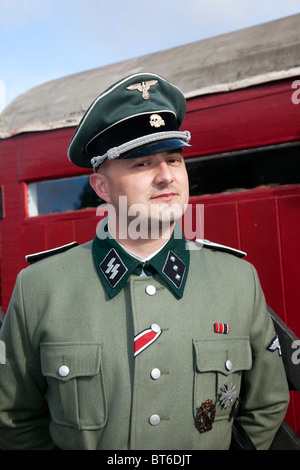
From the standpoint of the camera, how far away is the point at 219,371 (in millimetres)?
1367

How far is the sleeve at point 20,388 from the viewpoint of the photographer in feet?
4.66

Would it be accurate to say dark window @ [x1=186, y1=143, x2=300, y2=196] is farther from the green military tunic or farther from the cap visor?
the cap visor

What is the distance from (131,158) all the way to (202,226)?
3.93ft

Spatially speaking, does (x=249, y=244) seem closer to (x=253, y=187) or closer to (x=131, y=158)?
(x=253, y=187)

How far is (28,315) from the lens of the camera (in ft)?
4.62

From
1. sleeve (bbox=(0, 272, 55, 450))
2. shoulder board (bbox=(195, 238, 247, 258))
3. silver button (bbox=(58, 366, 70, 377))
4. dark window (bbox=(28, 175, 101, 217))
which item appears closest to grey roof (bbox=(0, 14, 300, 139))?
dark window (bbox=(28, 175, 101, 217))

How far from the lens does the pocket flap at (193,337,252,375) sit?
1344mm

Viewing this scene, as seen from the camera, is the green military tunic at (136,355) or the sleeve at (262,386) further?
the sleeve at (262,386)

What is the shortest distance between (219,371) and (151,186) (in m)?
0.64

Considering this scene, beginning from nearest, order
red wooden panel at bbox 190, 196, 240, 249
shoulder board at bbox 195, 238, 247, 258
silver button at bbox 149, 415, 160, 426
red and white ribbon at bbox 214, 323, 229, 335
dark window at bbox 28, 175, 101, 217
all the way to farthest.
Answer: silver button at bbox 149, 415, 160, 426 < red and white ribbon at bbox 214, 323, 229, 335 < shoulder board at bbox 195, 238, 247, 258 < red wooden panel at bbox 190, 196, 240, 249 < dark window at bbox 28, 175, 101, 217
